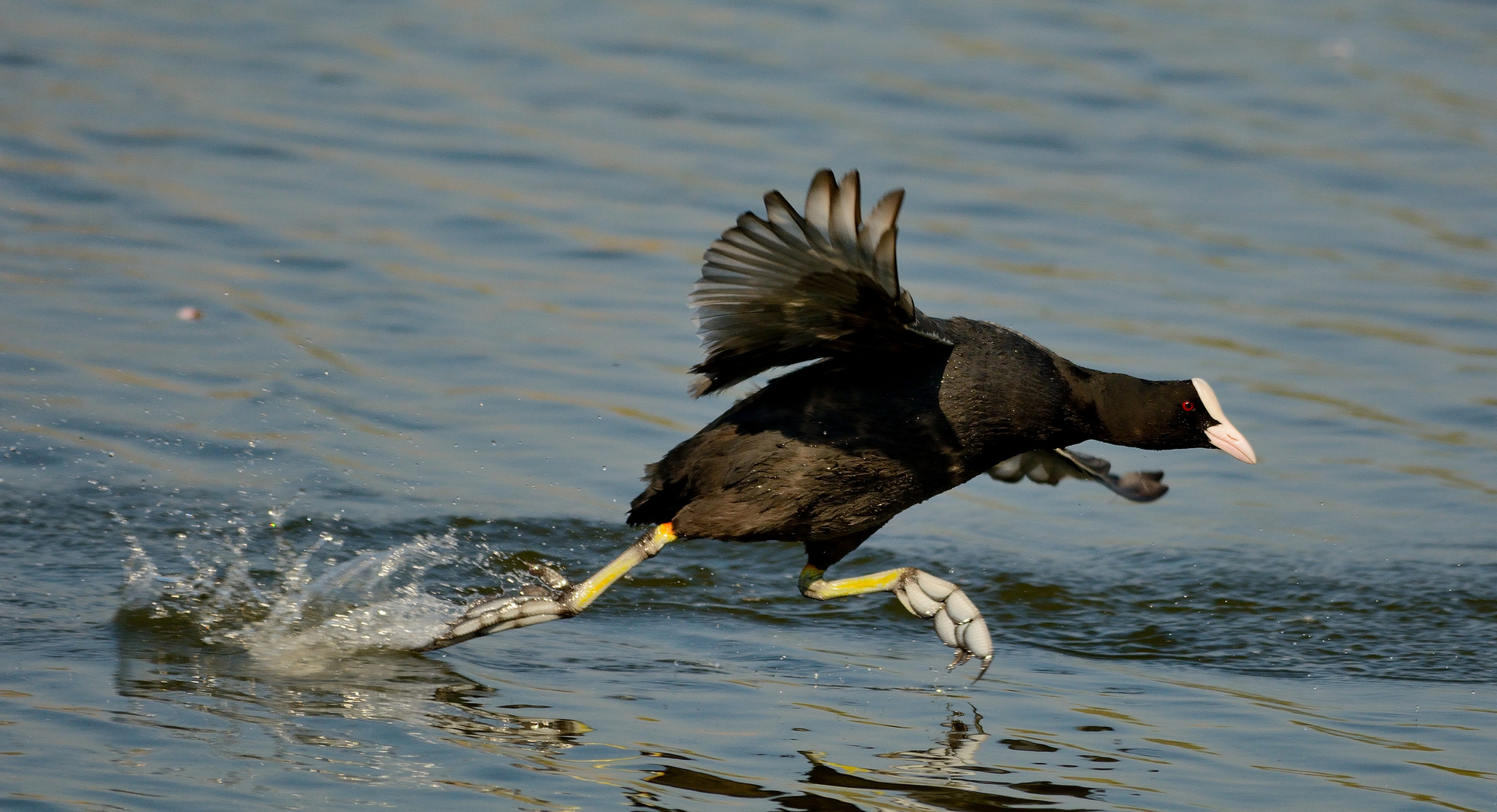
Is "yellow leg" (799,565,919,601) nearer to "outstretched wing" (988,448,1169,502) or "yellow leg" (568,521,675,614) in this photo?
"yellow leg" (568,521,675,614)

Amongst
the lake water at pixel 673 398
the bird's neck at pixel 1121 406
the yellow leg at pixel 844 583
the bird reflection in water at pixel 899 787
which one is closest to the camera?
the bird reflection in water at pixel 899 787

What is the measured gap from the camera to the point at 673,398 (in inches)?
283

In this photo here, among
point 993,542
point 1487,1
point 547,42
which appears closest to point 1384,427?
point 993,542

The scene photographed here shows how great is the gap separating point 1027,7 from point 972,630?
9539 mm

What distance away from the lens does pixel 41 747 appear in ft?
12.5

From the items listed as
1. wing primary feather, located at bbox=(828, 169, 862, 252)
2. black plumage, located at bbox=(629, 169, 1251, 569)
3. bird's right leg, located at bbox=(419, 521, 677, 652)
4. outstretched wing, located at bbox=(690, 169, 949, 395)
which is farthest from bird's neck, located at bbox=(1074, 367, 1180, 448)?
bird's right leg, located at bbox=(419, 521, 677, 652)

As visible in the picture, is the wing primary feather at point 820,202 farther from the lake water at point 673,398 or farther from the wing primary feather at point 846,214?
the lake water at point 673,398

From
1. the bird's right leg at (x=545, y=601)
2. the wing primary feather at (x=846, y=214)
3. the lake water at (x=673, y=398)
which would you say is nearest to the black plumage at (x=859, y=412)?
the bird's right leg at (x=545, y=601)

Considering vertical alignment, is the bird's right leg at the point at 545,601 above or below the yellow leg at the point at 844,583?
below

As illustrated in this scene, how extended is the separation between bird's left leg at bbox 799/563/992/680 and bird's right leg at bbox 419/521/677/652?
1.96 feet

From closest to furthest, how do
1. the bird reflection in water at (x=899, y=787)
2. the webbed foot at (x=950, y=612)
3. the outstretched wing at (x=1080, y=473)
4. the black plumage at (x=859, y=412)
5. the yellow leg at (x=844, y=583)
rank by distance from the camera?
the bird reflection in water at (x=899, y=787) < the black plumage at (x=859, y=412) < the webbed foot at (x=950, y=612) < the yellow leg at (x=844, y=583) < the outstretched wing at (x=1080, y=473)

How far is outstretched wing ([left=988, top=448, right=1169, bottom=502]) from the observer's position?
18.9 ft

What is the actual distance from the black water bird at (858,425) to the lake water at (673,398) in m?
0.26

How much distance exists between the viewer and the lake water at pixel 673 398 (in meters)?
4.22
